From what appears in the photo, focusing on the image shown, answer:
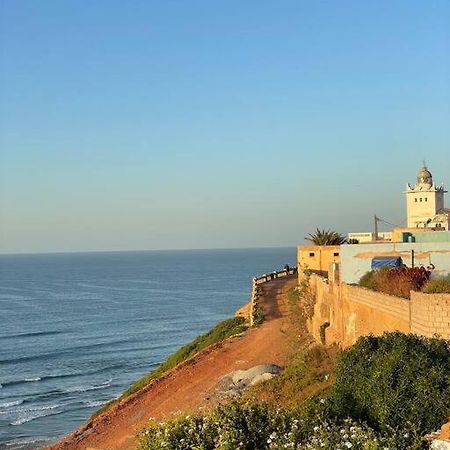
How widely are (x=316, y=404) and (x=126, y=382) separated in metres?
31.9

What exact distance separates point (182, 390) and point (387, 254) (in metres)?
8.33

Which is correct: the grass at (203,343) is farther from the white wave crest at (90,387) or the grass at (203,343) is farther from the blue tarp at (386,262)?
the blue tarp at (386,262)

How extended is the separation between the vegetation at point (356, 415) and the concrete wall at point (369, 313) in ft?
4.73

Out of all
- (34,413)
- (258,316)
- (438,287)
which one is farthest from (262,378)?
(34,413)

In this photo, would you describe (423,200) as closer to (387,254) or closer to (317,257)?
(317,257)

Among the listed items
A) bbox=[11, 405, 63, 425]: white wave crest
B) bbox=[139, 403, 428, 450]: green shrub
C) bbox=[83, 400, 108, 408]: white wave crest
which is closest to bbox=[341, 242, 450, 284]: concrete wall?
bbox=[139, 403, 428, 450]: green shrub

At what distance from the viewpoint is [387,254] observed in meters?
24.5

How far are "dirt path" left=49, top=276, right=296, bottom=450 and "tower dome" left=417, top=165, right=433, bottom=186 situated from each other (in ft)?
88.6

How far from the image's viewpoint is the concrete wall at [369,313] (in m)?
15.5

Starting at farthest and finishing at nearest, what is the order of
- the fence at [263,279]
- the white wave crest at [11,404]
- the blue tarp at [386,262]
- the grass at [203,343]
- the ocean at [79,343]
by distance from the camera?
the fence at [263,279] → the white wave crest at [11,404] → the ocean at [79,343] → the grass at [203,343] → the blue tarp at [386,262]

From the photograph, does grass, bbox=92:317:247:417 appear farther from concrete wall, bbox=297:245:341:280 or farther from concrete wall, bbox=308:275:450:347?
concrete wall, bbox=308:275:450:347

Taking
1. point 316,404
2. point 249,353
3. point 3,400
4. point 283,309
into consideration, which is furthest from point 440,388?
point 3,400

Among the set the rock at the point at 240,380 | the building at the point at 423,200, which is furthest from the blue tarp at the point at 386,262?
the building at the point at 423,200

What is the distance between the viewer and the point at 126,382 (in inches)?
1702
